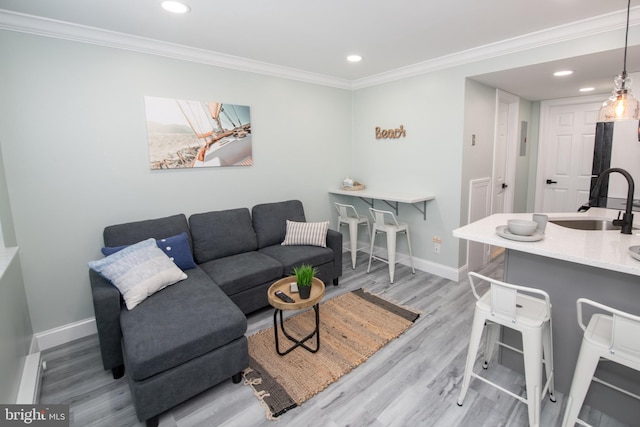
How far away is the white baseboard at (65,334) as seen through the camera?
8.14ft

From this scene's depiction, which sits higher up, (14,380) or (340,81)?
(340,81)

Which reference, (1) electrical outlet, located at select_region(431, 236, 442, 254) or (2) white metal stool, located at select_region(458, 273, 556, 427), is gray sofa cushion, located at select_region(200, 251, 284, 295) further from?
(1) electrical outlet, located at select_region(431, 236, 442, 254)

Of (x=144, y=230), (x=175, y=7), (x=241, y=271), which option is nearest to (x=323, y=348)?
(x=241, y=271)

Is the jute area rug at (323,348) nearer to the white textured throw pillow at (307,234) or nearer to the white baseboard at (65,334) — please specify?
the white textured throw pillow at (307,234)

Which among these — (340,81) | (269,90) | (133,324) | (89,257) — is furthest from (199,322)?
(340,81)

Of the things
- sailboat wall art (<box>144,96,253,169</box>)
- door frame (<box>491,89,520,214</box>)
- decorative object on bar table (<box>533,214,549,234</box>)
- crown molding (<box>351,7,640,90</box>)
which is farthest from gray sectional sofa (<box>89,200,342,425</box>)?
door frame (<box>491,89,520,214</box>)

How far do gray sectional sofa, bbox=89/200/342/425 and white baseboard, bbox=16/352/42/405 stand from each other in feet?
1.21

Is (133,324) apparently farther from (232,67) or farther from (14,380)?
(232,67)

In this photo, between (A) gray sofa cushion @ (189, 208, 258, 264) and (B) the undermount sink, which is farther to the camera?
(A) gray sofa cushion @ (189, 208, 258, 264)

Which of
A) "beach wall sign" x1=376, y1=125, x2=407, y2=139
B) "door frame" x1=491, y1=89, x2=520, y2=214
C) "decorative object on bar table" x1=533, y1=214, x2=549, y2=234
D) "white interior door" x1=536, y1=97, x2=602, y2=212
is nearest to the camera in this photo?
"decorative object on bar table" x1=533, y1=214, x2=549, y2=234

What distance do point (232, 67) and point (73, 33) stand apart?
1.30 meters

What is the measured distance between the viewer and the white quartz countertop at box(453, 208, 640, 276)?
4.75 feet

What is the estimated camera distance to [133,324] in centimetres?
191

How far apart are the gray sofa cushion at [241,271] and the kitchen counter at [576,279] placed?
1.68 metres
